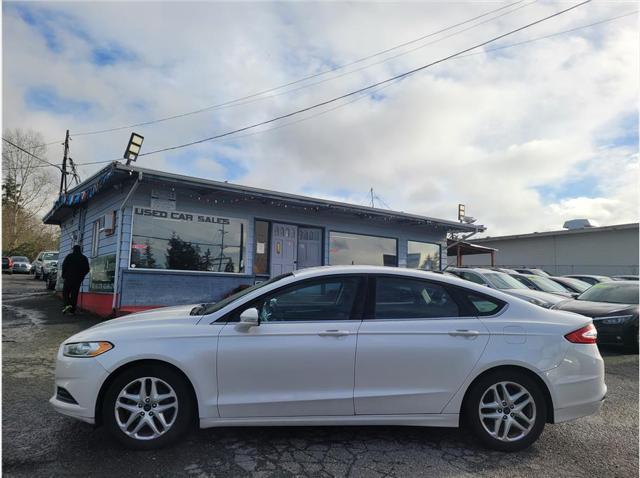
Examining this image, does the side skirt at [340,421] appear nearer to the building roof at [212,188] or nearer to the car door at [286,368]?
the car door at [286,368]

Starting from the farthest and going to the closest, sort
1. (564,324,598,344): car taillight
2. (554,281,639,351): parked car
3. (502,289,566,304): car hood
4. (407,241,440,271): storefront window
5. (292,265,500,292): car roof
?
(407,241,440,271): storefront window < (502,289,566,304): car hood < (554,281,639,351): parked car < (292,265,500,292): car roof < (564,324,598,344): car taillight

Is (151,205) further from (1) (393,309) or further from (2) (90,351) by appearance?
(1) (393,309)

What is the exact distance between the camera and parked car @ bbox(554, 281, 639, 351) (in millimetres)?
7852

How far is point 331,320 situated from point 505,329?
1477 mm

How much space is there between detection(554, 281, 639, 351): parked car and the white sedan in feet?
17.3

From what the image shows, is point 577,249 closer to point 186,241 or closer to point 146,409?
point 186,241

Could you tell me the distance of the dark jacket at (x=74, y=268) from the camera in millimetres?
10484

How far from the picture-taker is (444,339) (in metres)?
3.51

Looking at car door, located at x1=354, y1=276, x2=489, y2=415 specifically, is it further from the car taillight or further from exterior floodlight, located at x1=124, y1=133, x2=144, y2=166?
exterior floodlight, located at x1=124, y1=133, x2=144, y2=166

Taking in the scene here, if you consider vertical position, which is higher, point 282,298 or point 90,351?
point 282,298

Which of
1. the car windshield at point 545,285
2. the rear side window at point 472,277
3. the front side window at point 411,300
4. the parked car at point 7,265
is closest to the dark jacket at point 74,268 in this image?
the front side window at point 411,300

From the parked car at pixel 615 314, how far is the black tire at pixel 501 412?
5.56 m

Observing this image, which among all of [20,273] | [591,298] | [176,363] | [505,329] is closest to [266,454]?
[176,363]

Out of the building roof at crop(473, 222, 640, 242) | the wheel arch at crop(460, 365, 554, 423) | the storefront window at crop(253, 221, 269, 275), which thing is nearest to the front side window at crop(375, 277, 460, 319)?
the wheel arch at crop(460, 365, 554, 423)
